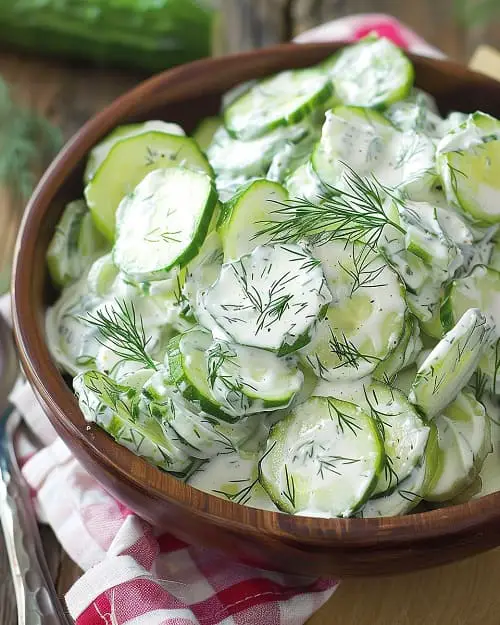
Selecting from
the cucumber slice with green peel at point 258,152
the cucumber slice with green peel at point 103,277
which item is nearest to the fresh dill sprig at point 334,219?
the cucumber slice with green peel at point 258,152

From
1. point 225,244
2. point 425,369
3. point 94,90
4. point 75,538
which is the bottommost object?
point 75,538

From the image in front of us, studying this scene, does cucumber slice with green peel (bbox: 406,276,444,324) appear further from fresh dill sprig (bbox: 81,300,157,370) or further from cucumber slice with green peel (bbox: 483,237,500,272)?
→ fresh dill sprig (bbox: 81,300,157,370)

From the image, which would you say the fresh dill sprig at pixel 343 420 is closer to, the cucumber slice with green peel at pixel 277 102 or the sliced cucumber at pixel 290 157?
the sliced cucumber at pixel 290 157

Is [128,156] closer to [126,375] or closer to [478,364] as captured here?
[126,375]

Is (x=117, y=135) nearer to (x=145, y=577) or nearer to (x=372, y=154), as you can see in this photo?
(x=372, y=154)

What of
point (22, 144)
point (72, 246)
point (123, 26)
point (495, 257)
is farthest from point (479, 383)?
point (123, 26)

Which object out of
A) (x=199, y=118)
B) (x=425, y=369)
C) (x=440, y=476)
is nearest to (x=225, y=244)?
(x=425, y=369)

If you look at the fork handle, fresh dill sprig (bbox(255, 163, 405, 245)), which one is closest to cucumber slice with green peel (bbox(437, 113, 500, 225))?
fresh dill sprig (bbox(255, 163, 405, 245))
